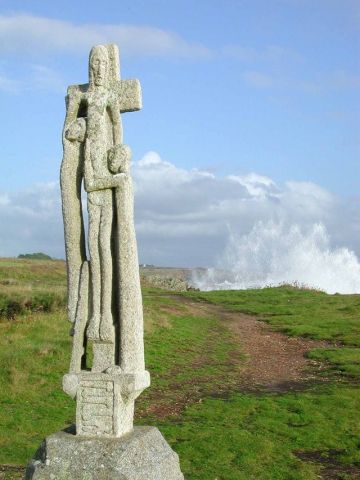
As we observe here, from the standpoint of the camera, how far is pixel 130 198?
791 cm

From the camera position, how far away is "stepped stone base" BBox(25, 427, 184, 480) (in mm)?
7047

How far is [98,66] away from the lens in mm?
8086

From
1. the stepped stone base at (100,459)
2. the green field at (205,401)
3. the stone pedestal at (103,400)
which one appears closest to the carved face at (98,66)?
the stone pedestal at (103,400)

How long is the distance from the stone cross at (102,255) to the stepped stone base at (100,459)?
22cm

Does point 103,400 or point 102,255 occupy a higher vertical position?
point 102,255

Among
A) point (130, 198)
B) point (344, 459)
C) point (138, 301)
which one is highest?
point (130, 198)

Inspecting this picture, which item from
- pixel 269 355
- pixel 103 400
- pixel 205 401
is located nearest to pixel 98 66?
pixel 103 400

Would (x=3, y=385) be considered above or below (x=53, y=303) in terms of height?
below

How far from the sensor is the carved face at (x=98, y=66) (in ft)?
26.4

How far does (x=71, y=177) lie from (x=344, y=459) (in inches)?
335

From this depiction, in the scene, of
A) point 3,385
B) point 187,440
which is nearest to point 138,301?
point 187,440

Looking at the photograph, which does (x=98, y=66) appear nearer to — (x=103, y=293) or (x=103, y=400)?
(x=103, y=293)

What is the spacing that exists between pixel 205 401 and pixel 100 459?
10.9 metres

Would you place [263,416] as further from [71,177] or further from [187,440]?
[71,177]
